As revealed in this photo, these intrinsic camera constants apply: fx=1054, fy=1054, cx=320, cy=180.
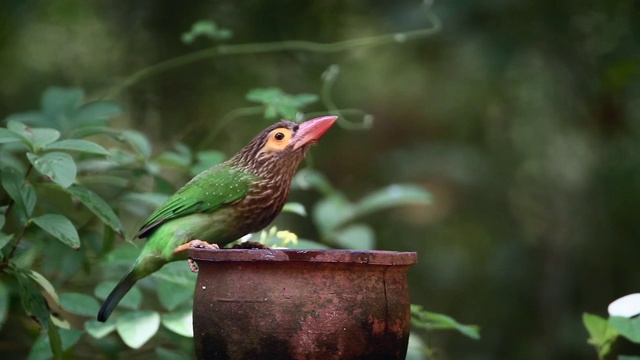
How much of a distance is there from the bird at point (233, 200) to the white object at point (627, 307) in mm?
1062

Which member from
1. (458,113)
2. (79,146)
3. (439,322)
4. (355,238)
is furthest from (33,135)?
(458,113)

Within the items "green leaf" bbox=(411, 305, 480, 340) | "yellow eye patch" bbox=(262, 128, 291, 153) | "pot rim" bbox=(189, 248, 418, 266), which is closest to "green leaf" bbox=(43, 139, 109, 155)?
"yellow eye patch" bbox=(262, 128, 291, 153)

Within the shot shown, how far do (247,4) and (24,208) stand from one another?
2707 millimetres

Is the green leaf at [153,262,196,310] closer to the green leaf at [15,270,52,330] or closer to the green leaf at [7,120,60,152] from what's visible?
the green leaf at [15,270,52,330]

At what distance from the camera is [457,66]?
646 cm

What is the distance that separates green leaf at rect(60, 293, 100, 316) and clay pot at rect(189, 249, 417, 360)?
1069mm

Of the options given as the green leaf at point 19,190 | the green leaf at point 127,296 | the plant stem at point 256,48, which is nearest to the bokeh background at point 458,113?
the plant stem at point 256,48

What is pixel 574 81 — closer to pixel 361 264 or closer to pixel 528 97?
pixel 528 97

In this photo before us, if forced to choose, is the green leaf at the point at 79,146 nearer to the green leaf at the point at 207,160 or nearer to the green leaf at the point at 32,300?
the green leaf at the point at 32,300

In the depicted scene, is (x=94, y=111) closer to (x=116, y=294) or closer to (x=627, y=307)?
(x=116, y=294)

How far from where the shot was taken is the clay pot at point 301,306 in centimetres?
254

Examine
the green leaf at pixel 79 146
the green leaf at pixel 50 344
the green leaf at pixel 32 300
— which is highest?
the green leaf at pixel 79 146

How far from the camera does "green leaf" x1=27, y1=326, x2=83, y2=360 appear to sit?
3296 millimetres

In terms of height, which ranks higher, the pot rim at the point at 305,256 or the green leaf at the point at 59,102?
the green leaf at the point at 59,102
